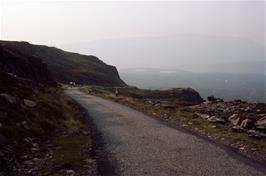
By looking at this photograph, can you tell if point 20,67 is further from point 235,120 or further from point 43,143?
point 43,143

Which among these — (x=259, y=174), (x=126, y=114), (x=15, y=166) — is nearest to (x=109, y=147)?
(x=15, y=166)

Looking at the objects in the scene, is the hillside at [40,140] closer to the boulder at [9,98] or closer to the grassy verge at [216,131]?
the boulder at [9,98]

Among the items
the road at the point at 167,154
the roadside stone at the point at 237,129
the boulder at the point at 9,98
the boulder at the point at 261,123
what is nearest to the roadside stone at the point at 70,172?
the road at the point at 167,154

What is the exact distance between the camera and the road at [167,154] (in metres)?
16.9

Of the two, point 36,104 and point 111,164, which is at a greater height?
point 36,104

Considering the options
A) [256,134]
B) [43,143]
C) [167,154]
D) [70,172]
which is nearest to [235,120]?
[256,134]

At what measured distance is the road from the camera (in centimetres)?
1689

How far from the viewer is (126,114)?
37.6 meters

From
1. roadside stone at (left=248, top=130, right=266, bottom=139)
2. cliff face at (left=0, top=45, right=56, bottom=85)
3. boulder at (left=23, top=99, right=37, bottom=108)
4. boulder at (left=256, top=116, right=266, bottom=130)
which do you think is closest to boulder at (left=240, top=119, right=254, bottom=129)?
boulder at (left=256, top=116, right=266, bottom=130)

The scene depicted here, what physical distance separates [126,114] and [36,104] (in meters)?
9.49

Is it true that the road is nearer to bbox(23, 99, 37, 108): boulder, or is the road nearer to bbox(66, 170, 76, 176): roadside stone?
bbox(66, 170, 76, 176): roadside stone

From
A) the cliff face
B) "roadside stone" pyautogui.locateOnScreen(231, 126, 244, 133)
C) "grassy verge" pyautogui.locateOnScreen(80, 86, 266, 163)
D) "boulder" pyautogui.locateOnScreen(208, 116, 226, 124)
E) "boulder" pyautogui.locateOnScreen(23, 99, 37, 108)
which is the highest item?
the cliff face

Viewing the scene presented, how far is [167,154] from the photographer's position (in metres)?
19.9

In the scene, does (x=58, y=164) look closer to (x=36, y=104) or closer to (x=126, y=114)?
(x=36, y=104)
